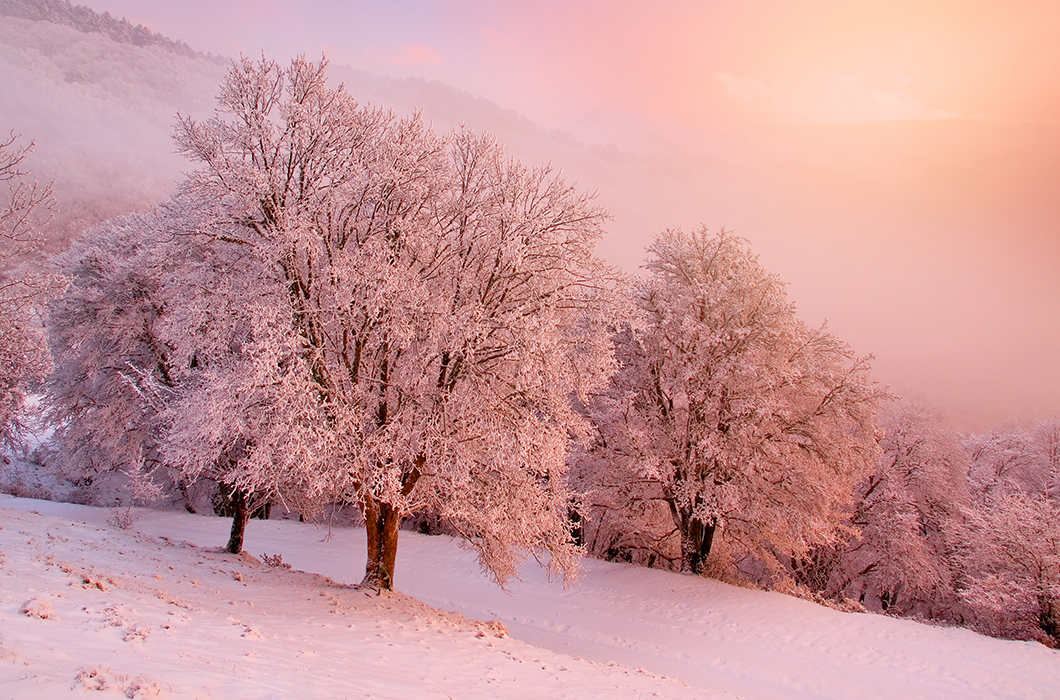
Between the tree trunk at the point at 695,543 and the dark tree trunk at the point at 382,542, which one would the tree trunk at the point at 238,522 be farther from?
the tree trunk at the point at 695,543

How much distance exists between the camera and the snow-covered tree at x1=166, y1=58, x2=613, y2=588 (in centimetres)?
1011

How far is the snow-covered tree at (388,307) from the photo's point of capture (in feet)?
33.2

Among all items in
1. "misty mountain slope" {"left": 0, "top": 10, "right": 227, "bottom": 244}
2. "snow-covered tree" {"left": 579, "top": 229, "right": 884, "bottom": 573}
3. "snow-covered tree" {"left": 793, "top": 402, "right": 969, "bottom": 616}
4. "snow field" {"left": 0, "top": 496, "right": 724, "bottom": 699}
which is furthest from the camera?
"misty mountain slope" {"left": 0, "top": 10, "right": 227, "bottom": 244}

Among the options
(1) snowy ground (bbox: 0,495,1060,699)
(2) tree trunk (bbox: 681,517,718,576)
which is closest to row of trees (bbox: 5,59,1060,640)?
(2) tree trunk (bbox: 681,517,718,576)

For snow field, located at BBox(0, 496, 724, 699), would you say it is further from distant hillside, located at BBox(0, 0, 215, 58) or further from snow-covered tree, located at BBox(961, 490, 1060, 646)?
distant hillside, located at BBox(0, 0, 215, 58)

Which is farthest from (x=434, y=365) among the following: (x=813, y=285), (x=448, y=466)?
(x=813, y=285)

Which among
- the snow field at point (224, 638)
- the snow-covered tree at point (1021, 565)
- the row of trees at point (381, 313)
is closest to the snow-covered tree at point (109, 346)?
the snow field at point (224, 638)

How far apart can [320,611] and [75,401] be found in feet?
57.1

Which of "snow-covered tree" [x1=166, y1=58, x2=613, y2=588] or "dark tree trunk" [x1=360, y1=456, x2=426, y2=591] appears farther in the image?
"dark tree trunk" [x1=360, y1=456, x2=426, y2=591]

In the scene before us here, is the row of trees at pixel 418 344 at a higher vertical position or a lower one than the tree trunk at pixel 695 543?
higher

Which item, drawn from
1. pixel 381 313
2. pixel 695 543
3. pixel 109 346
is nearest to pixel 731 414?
pixel 695 543

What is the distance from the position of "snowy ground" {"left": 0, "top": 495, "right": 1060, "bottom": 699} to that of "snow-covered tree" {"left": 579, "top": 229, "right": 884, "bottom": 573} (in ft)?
8.33

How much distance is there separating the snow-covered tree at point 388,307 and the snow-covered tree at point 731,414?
→ 6.45 m

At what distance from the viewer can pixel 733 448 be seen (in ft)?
58.9
